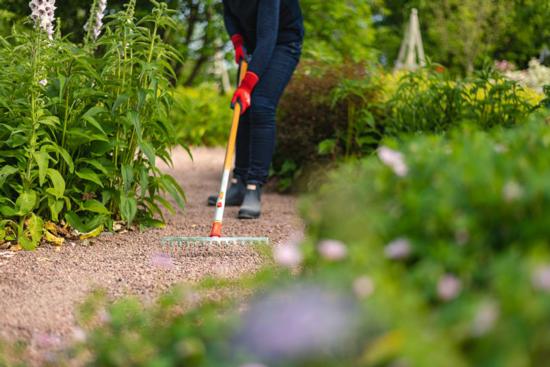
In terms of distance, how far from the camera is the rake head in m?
3.23

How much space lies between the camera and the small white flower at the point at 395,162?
1.54m

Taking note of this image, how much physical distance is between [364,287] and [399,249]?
162mm

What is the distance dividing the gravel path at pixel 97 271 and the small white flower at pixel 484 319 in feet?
4.06

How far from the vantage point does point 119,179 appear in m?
3.54

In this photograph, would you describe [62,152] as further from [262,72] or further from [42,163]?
[262,72]

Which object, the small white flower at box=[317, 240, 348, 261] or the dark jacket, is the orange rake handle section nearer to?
the dark jacket

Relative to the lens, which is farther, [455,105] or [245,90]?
[455,105]

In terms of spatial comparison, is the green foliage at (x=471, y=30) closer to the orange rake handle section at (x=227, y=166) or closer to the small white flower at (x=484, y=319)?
the orange rake handle section at (x=227, y=166)

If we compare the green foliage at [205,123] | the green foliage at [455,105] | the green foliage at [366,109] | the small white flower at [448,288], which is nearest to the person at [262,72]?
the green foliage at [366,109]

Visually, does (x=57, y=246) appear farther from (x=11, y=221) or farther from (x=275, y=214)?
(x=275, y=214)

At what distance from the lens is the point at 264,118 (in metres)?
4.25

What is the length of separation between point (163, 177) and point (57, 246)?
61 cm

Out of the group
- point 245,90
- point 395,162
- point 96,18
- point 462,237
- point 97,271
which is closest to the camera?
point 462,237

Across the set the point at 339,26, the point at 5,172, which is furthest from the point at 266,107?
the point at 339,26
